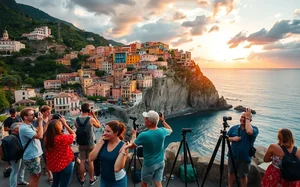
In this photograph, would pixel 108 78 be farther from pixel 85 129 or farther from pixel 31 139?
pixel 31 139

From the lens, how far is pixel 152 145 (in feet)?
8.11

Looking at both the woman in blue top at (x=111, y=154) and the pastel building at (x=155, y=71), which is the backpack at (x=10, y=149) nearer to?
the woman in blue top at (x=111, y=154)

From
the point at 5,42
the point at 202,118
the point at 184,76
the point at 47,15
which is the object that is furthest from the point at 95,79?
the point at 47,15

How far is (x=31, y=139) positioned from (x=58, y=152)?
0.65m

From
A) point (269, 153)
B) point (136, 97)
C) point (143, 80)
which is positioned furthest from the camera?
point (143, 80)

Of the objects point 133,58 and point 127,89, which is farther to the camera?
point 133,58

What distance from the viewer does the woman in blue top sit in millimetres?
2008

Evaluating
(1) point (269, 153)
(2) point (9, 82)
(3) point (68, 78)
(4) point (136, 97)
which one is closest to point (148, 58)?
(4) point (136, 97)

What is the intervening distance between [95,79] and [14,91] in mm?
16917

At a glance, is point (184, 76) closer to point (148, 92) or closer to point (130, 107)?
point (148, 92)

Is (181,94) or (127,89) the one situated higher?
(127,89)

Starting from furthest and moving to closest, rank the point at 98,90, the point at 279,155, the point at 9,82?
the point at 98,90
the point at 9,82
the point at 279,155

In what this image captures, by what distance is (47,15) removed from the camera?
152m

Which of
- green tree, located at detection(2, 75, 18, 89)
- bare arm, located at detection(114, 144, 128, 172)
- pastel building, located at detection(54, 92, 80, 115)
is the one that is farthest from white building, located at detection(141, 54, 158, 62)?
bare arm, located at detection(114, 144, 128, 172)
